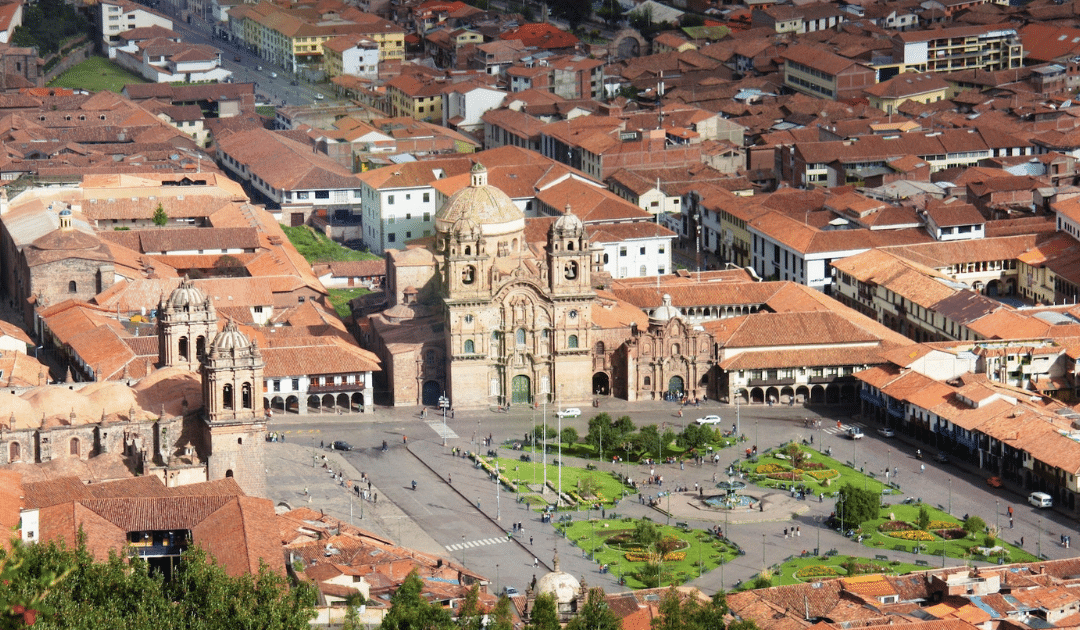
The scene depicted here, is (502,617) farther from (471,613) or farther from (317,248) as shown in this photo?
(317,248)

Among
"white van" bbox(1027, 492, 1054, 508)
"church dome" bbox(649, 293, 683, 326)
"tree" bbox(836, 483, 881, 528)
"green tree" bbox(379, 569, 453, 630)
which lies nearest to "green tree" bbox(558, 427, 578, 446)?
"church dome" bbox(649, 293, 683, 326)

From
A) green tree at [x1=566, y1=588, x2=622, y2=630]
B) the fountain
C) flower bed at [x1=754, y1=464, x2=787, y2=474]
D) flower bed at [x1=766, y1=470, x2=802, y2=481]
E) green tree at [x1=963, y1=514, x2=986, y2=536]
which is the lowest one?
flower bed at [x1=754, y1=464, x2=787, y2=474]

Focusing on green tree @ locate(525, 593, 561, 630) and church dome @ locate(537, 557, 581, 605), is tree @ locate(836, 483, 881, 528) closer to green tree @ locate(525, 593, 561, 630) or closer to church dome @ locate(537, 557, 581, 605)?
church dome @ locate(537, 557, 581, 605)

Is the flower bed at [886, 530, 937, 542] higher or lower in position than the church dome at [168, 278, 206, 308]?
lower

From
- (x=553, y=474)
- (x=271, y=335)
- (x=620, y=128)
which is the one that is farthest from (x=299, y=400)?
(x=620, y=128)

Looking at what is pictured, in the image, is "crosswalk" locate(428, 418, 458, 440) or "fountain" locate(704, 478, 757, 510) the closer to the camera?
"fountain" locate(704, 478, 757, 510)

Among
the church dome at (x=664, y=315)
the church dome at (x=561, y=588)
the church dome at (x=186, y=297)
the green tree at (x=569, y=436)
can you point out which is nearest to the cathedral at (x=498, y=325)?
the church dome at (x=664, y=315)

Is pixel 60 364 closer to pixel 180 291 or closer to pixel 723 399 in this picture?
pixel 180 291
